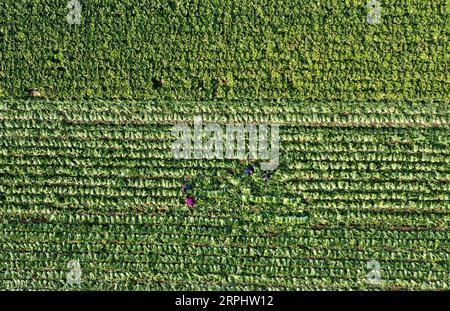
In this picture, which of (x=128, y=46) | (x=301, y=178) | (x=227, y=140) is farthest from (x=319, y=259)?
(x=128, y=46)

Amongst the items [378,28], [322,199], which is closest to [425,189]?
[322,199]

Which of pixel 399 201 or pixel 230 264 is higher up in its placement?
pixel 399 201

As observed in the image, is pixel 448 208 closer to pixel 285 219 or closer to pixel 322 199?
pixel 322 199
